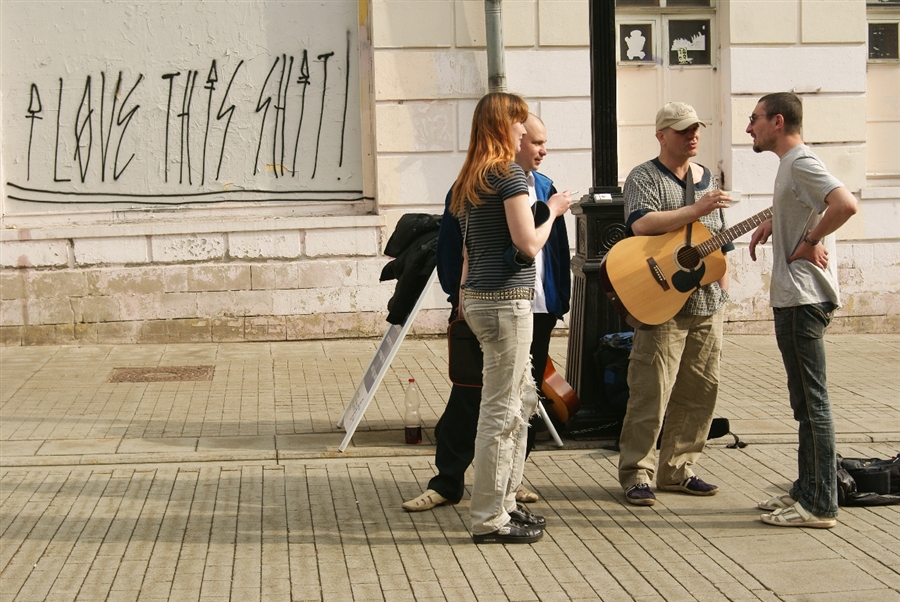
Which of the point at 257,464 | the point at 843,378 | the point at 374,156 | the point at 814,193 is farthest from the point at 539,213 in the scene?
the point at 374,156

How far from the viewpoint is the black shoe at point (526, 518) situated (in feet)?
17.1

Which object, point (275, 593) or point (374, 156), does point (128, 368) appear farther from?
point (275, 593)

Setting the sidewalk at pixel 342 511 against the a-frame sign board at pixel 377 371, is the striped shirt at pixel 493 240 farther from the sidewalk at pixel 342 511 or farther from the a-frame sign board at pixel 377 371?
the a-frame sign board at pixel 377 371

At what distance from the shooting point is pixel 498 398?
16.4 ft

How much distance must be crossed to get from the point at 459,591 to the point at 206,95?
25.5 feet

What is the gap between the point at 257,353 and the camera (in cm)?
1051

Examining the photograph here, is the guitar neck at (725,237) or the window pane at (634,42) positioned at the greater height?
the window pane at (634,42)

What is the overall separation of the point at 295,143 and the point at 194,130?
3.18 ft

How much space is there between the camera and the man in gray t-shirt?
515 centimetres

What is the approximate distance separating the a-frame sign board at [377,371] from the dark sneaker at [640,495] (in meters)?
1.62

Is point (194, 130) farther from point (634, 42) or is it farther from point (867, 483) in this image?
point (867, 483)

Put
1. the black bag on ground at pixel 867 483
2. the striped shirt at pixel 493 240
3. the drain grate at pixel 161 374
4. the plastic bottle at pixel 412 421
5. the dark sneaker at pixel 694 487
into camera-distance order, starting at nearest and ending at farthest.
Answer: the striped shirt at pixel 493 240, the black bag on ground at pixel 867 483, the dark sneaker at pixel 694 487, the plastic bottle at pixel 412 421, the drain grate at pixel 161 374

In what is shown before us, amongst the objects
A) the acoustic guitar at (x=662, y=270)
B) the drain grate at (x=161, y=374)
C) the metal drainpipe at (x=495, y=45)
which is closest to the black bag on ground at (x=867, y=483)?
the acoustic guitar at (x=662, y=270)

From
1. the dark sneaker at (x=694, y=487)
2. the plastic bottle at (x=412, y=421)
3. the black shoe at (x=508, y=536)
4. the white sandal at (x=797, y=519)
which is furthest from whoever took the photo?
the plastic bottle at (x=412, y=421)
